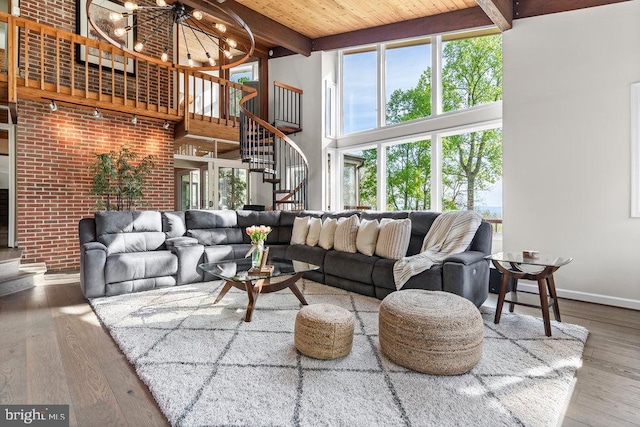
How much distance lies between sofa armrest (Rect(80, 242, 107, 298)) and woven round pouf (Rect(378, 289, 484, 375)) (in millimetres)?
3062

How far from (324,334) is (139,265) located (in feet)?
8.59

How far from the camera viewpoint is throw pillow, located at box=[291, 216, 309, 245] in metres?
4.72

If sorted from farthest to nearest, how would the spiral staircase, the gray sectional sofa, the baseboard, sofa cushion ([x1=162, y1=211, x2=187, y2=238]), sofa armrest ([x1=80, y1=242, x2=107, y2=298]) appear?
the spiral staircase → sofa cushion ([x1=162, y1=211, x2=187, y2=238]) → sofa armrest ([x1=80, y1=242, x2=107, y2=298]) → the baseboard → the gray sectional sofa

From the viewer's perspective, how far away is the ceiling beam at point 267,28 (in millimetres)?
5219

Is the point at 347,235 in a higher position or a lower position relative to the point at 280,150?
lower

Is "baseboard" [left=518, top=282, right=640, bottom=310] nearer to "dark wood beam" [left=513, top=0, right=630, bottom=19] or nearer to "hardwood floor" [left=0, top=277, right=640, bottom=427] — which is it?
"hardwood floor" [left=0, top=277, right=640, bottom=427]

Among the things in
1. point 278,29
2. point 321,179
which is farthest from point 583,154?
point 278,29

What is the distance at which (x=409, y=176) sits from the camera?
19.3 feet

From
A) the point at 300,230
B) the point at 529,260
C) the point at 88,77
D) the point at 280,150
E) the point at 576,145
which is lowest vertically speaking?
the point at 529,260

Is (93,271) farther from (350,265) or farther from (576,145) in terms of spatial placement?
(576,145)

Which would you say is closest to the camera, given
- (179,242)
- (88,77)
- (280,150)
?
(179,242)

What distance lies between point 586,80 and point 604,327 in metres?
2.57

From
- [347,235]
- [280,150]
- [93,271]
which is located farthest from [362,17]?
[93,271]

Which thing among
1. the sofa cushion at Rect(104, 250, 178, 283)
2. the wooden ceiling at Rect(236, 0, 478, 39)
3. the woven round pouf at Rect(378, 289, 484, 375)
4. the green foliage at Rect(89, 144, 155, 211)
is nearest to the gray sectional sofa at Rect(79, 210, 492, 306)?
the sofa cushion at Rect(104, 250, 178, 283)
